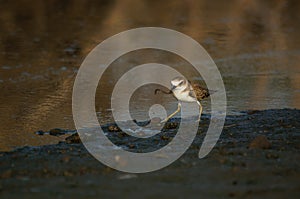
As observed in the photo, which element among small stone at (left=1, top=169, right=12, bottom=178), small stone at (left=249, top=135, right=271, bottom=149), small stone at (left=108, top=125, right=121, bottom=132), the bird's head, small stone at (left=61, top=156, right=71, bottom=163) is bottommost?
small stone at (left=1, top=169, right=12, bottom=178)

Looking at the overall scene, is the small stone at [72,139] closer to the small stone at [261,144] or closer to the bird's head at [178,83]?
the bird's head at [178,83]

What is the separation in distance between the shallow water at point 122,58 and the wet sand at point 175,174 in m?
1.17

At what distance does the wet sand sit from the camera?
509cm

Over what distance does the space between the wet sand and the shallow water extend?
1.17m

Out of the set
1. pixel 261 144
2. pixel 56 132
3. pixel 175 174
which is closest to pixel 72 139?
pixel 56 132

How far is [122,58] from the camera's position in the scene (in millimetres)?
12188

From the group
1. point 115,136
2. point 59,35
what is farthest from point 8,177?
point 59,35

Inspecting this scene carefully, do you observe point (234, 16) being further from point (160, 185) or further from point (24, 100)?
point (160, 185)

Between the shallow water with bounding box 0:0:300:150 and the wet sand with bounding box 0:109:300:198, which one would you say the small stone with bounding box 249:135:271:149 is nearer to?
the wet sand with bounding box 0:109:300:198

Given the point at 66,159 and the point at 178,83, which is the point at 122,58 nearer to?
the point at 178,83

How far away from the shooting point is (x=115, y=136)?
7.29 m

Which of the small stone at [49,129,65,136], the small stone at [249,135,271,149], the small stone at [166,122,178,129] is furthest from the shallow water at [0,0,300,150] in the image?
the small stone at [249,135,271,149]

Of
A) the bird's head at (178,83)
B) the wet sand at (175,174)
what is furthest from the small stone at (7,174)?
the bird's head at (178,83)

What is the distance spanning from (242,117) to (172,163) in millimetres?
2541
